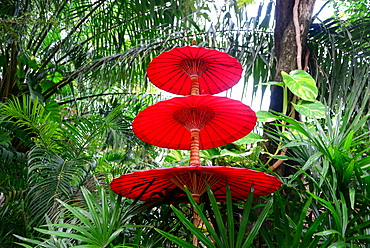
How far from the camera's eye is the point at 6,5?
2811 mm

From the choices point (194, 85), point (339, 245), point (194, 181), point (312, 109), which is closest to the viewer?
point (339, 245)

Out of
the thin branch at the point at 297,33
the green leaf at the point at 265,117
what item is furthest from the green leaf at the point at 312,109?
the thin branch at the point at 297,33

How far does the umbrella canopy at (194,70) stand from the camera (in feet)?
4.01

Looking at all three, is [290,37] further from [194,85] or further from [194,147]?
[194,147]

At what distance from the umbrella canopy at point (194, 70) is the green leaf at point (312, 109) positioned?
0.32 m

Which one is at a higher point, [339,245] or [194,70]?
[194,70]

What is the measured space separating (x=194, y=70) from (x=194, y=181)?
40 centimetres

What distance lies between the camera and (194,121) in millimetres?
1197

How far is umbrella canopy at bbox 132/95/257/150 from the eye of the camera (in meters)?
1.12

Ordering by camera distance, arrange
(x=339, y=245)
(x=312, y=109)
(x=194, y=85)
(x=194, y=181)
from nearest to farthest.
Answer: (x=339, y=245) → (x=194, y=181) → (x=194, y=85) → (x=312, y=109)

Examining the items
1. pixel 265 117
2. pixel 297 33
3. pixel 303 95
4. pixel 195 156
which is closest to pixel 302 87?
pixel 303 95

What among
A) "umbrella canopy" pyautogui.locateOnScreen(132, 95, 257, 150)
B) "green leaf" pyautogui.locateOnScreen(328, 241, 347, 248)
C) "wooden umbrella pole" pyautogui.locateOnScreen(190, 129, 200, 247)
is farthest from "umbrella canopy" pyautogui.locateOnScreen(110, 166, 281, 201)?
"green leaf" pyautogui.locateOnScreen(328, 241, 347, 248)

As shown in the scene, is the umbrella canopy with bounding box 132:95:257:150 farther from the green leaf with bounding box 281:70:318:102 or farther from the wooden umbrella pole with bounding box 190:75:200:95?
the green leaf with bounding box 281:70:318:102

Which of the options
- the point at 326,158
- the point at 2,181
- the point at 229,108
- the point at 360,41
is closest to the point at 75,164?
the point at 2,181
